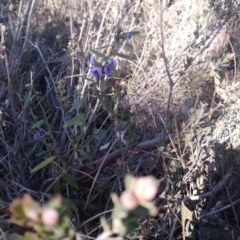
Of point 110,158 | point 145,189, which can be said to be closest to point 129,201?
point 145,189

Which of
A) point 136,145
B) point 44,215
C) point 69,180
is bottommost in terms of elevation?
point 69,180

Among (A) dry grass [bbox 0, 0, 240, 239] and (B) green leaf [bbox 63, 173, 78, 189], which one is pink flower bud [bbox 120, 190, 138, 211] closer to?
(A) dry grass [bbox 0, 0, 240, 239]

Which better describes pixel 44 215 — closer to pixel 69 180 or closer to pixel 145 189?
pixel 145 189

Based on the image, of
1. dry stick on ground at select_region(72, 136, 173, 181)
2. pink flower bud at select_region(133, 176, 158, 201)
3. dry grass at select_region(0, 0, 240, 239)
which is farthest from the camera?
dry stick on ground at select_region(72, 136, 173, 181)

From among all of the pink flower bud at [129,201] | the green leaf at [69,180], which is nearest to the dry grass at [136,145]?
the green leaf at [69,180]

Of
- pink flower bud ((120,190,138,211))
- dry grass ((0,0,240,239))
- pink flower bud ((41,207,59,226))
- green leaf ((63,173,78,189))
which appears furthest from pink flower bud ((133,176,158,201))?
green leaf ((63,173,78,189))

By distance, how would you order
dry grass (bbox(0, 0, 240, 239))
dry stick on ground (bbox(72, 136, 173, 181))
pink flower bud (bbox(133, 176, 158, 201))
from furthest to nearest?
dry stick on ground (bbox(72, 136, 173, 181)) → dry grass (bbox(0, 0, 240, 239)) → pink flower bud (bbox(133, 176, 158, 201))

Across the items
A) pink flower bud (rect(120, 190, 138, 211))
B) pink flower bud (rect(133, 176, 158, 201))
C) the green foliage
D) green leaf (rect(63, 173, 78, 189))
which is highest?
pink flower bud (rect(133, 176, 158, 201))

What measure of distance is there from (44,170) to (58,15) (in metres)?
1.39

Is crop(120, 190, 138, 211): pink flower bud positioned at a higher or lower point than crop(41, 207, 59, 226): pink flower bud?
higher

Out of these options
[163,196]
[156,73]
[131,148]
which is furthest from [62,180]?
[156,73]

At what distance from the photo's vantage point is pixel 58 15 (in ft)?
9.87

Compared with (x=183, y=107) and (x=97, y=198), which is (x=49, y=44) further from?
(x=97, y=198)

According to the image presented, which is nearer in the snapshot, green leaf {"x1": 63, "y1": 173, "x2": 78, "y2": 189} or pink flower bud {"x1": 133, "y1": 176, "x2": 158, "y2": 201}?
pink flower bud {"x1": 133, "y1": 176, "x2": 158, "y2": 201}
